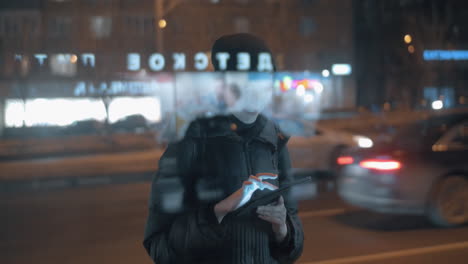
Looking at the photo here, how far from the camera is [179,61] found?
11.8 meters

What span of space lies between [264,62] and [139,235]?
4978 millimetres

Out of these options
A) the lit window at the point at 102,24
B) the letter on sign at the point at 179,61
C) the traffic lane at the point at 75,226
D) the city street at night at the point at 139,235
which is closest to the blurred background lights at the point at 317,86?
the lit window at the point at 102,24

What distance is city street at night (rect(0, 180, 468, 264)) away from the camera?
17.4 ft

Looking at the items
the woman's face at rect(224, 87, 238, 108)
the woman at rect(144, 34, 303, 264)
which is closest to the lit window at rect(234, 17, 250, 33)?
the woman's face at rect(224, 87, 238, 108)

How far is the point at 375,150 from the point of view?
656 cm

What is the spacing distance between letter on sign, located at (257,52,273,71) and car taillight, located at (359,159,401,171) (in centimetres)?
475

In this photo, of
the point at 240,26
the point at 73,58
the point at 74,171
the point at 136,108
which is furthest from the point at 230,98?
the point at 136,108

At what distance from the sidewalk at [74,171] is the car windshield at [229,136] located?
9cm

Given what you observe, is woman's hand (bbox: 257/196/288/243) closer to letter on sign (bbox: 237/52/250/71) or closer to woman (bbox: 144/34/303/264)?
woman (bbox: 144/34/303/264)

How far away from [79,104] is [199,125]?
66.0ft

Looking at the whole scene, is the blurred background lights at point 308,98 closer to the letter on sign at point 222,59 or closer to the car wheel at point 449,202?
the car wheel at point 449,202

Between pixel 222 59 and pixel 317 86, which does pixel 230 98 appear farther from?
pixel 317 86

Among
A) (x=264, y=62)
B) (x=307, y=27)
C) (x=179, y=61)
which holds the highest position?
(x=307, y=27)

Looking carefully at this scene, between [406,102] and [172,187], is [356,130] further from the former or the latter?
[172,187]
